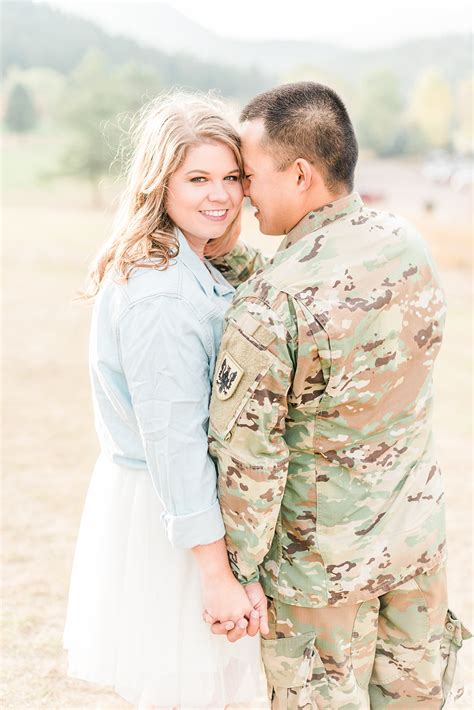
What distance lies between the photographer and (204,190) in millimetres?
1978

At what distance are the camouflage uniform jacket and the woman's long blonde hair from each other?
0.27m

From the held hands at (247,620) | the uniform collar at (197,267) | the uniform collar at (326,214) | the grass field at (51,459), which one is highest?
the uniform collar at (326,214)

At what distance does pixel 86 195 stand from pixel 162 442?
2964cm

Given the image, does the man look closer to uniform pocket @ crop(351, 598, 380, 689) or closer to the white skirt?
uniform pocket @ crop(351, 598, 380, 689)

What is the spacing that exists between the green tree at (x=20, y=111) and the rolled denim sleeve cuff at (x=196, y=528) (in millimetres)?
30912

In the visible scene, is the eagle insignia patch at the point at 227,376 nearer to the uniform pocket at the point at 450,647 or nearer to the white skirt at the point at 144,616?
the white skirt at the point at 144,616

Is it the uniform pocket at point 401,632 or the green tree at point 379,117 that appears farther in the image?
the green tree at point 379,117

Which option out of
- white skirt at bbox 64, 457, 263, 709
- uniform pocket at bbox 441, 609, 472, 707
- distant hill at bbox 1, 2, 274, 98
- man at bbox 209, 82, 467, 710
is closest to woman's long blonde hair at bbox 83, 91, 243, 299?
man at bbox 209, 82, 467, 710

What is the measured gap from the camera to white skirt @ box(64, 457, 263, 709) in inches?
80.6

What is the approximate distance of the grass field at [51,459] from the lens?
3.13 metres

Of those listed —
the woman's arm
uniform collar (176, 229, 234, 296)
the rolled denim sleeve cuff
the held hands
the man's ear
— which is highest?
the man's ear

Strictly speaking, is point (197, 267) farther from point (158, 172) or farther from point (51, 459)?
point (51, 459)

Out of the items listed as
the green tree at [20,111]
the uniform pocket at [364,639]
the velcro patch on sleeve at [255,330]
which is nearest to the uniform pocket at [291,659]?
the uniform pocket at [364,639]

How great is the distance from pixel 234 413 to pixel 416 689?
100 centimetres
